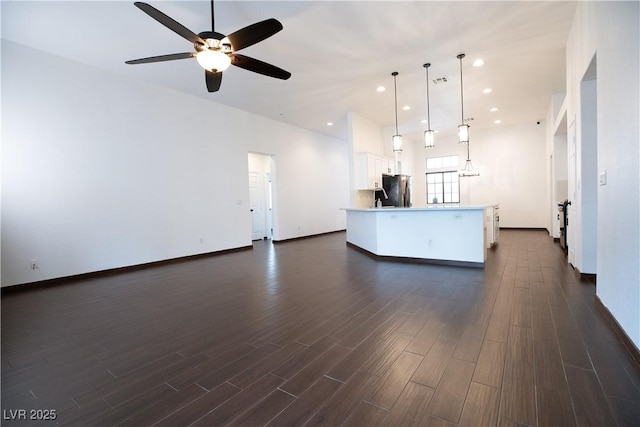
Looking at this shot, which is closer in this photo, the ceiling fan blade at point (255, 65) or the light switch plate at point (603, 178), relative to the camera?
the light switch plate at point (603, 178)

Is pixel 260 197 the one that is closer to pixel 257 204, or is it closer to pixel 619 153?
pixel 257 204

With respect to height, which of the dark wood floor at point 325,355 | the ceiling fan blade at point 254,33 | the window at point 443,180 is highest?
the ceiling fan blade at point 254,33

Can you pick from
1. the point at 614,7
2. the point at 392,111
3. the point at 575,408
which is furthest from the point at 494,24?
the point at 575,408

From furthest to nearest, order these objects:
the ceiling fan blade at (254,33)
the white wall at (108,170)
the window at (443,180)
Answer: the window at (443,180)
the white wall at (108,170)
the ceiling fan blade at (254,33)

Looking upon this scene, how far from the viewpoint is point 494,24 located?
3.77 meters

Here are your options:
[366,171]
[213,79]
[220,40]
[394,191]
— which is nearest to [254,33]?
[220,40]

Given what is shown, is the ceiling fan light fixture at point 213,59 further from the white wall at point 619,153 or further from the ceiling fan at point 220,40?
the white wall at point 619,153

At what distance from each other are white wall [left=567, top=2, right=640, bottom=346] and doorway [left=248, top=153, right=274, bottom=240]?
7.17 m

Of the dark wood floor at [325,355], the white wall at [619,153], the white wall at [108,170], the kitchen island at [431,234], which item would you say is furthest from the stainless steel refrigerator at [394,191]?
the white wall at [619,153]

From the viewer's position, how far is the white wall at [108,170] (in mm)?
4031

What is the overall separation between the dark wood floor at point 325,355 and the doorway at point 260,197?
5.03 meters

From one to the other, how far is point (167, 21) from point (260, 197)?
21.5 feet

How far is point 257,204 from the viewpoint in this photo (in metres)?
8.82

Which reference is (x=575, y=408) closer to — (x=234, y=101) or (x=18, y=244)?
(x=18, y=244)
